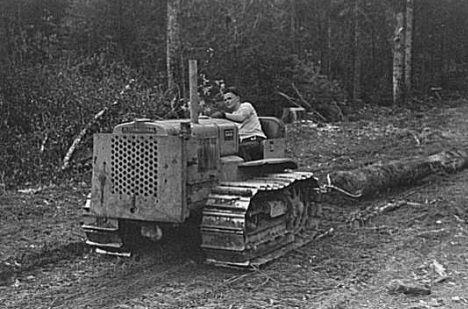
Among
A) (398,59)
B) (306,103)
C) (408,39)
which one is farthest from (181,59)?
(408,39)

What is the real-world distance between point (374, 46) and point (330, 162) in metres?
22.7

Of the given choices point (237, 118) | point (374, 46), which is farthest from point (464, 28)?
point (237, 118)

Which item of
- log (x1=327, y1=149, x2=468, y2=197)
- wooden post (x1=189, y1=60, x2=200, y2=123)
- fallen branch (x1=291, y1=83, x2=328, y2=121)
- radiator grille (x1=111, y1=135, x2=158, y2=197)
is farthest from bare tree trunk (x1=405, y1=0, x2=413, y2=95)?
radiator grille (x1=111, y1=135, x2=158, y2=197)

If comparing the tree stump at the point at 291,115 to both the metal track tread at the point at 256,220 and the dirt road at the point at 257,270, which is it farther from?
the metal track tread at the point at 256,220

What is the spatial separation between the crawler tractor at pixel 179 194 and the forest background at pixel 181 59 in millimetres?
5664

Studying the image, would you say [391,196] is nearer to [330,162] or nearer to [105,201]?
[330,162]

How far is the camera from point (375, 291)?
8148 millimetres

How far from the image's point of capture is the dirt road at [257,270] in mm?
7914

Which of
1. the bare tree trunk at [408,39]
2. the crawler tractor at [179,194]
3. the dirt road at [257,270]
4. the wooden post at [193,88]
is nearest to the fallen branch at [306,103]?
the bare tree trunk at [408,39]

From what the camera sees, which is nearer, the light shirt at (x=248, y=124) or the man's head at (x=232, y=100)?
the light shirt at (x=248, y=124)

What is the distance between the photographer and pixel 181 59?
20391 mm

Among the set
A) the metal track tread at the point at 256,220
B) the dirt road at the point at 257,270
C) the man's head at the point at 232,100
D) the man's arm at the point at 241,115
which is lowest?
the dirt road at the point at 257,270

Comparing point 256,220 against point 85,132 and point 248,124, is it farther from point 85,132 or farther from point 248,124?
point 85,132

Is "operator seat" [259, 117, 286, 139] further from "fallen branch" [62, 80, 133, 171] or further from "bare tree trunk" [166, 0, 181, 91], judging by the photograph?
"bare tree trunk" [166, 0, 181, 91]
